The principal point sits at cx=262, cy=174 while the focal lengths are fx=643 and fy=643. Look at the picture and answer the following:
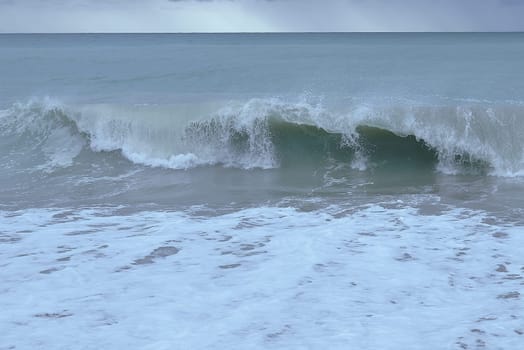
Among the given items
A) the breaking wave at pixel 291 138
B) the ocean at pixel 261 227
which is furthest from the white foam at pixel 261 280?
the breaking wave at pixel 291 138

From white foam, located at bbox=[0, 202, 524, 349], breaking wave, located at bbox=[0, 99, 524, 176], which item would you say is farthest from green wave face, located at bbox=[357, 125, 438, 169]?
white foam, located at bbox=[0, 202, 524, 349]

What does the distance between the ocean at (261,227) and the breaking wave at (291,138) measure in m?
0.04

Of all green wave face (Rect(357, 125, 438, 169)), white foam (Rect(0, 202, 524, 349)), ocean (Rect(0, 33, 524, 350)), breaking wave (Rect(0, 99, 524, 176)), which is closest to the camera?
white foam (Rect(0, 202, 524, 349))

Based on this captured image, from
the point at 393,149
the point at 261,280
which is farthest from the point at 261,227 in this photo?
the point at 393,149

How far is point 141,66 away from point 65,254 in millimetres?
29257

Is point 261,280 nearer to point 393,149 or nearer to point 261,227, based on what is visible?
point 261,227

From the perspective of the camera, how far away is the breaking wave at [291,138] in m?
10.5

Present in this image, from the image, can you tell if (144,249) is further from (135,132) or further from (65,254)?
(135,132)

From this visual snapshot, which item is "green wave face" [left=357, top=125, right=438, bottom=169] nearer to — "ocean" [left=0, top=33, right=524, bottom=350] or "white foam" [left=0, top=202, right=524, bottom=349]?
"ocean" [left=0, top=33, right=524, bottom=350]

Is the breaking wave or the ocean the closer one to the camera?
the ocean

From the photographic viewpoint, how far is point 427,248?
236 inches

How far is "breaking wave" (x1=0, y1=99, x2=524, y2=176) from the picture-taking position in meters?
10.5

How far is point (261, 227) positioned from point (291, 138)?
15.1 ft

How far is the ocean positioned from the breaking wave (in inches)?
1.4
